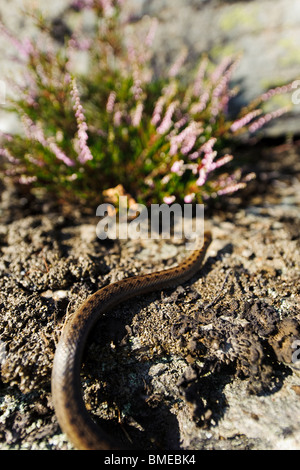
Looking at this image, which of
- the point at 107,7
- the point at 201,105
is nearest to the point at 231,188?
the point at 201,105

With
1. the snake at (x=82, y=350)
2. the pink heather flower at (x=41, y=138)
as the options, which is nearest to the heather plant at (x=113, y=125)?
the pink heather flower at (x=41, y=138)

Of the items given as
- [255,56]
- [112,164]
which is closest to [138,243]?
[112,164]

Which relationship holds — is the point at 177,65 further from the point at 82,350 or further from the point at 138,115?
the point at 82,350

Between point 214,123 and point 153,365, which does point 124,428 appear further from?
point 214,123

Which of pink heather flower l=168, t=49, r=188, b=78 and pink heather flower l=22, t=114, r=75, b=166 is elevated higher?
pink heather flower l=168, t=49, r=188, b=78

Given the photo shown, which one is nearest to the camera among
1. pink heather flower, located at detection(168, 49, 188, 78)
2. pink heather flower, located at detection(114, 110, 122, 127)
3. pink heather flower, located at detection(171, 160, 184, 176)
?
pink heather flower, located at detection(171, 160, 184, 176)
